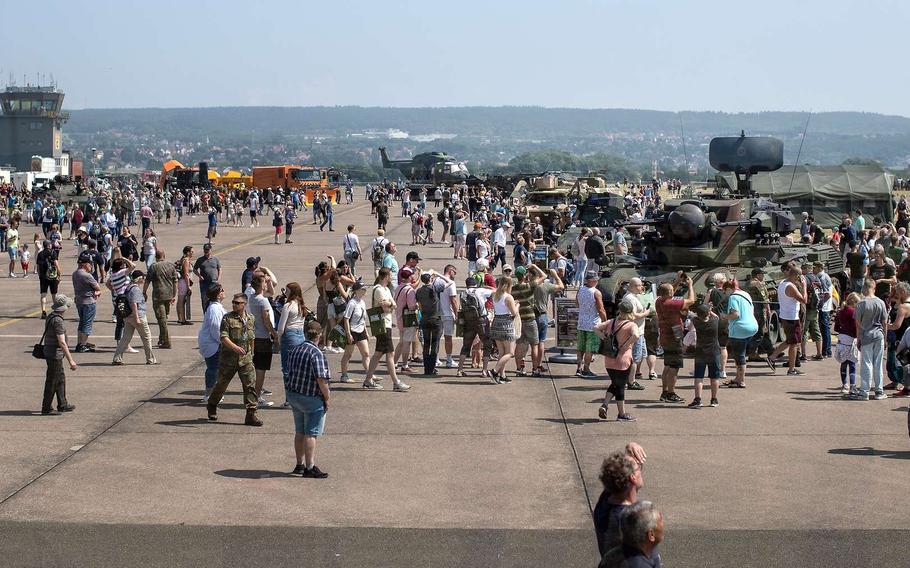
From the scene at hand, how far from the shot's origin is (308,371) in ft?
36.7

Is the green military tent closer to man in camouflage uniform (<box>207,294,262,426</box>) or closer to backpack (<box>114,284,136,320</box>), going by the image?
backpack (<box>114,284,136,320</box>)

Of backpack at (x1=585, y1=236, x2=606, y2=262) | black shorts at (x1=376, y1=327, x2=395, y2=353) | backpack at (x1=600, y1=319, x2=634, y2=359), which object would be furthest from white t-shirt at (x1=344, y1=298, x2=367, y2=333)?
backpack at (x1=585, y1=236, x2=606, y2=262)

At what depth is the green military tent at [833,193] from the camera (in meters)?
47.6

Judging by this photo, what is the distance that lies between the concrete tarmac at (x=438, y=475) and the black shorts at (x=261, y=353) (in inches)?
22.2

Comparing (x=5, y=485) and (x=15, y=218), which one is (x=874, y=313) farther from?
(x=15, y=218)

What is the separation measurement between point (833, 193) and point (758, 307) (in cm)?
3206

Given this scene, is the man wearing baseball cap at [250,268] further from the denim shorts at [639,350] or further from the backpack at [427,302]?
the denim shorts at [639,350]

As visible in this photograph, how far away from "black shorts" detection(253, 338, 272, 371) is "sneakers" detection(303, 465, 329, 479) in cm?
325

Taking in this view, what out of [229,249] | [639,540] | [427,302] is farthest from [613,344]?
[229,249]

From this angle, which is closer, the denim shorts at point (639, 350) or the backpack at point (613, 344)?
the backpack at point (613, 344)

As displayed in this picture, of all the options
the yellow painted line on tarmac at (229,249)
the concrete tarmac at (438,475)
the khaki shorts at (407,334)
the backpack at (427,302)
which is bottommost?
the yellow painted line on tarmac at (229,249)

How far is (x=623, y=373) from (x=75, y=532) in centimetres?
602

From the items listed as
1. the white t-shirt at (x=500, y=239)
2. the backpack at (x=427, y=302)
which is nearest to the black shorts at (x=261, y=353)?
the backpack at (x=427, y=302)

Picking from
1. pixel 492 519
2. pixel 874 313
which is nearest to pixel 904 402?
pixel 874 313
